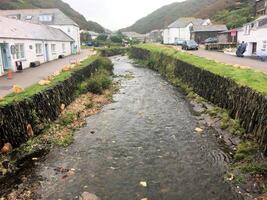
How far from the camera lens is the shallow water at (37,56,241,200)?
10.7 meters

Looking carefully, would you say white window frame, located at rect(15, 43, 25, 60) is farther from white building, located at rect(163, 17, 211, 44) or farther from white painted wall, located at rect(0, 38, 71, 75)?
white building, located at rect(163, 17, 211, 44)

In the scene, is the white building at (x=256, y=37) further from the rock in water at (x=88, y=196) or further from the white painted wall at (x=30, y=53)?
the rock in water at (x=88, y=196)

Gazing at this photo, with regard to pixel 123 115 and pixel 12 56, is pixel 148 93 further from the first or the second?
pixel 12 56

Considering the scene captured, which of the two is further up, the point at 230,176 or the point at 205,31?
the point at 205,31

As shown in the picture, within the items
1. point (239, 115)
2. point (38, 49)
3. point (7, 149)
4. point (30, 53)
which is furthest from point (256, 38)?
point (7, 149)

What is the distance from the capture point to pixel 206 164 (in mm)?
12680

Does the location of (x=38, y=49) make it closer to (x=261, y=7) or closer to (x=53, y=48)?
(x=53, y=48)

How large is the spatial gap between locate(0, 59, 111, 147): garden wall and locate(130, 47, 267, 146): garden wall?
1041 centimetres

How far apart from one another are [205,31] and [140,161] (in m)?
75.0

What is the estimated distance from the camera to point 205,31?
82188mm

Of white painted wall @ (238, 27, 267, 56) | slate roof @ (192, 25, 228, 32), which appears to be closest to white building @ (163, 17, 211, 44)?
A: slate roof @ (192, 25, 228, 32)

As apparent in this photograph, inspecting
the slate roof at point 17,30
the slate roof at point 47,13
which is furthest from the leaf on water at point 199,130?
the slate roof at point 47,13

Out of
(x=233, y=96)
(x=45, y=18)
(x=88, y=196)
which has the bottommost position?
(x=88, y=196)

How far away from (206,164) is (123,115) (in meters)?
8.78
